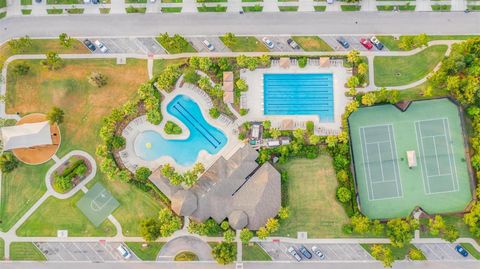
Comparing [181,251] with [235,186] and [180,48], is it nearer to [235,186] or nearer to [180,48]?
[235,186]

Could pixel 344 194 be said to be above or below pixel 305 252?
above

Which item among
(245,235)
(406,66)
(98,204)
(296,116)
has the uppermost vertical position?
(406,66)

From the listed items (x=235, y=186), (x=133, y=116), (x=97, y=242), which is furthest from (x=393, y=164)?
(x=97, y=242)

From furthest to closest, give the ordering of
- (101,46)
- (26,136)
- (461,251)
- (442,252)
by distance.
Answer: (101,46) < (26,136) < (442,252) < (461,251)

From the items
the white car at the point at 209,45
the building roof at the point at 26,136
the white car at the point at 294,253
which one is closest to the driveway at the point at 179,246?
the white car at the point at 294,253

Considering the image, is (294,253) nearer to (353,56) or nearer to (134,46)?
(353,56)

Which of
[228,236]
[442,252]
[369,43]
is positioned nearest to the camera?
[228,236]

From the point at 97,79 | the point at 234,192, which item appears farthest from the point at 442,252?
the point at 97,79
